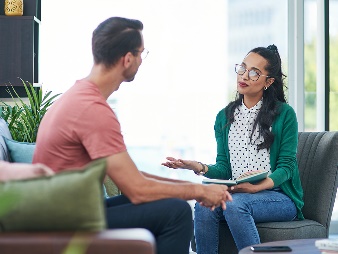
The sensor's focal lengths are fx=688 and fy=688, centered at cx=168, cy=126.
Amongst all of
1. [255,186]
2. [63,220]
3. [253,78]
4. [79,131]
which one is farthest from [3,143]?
[63,220]

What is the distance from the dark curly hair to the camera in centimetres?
365

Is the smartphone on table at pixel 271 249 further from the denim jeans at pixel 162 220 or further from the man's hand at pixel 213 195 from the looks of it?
the denim jeans at pixel 162 220

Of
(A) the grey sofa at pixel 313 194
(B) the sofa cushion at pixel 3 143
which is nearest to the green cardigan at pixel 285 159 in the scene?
(A) the grey sofa at pixel 313 194

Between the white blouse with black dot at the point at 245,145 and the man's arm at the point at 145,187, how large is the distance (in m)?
1.04

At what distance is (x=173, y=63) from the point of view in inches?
214

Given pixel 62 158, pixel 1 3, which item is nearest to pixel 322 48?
pixel 1 3

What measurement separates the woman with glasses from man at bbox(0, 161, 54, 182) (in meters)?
1.70

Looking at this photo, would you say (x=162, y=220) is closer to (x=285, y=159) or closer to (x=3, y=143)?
(x=3, y=143)

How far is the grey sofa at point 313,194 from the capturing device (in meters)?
3.39

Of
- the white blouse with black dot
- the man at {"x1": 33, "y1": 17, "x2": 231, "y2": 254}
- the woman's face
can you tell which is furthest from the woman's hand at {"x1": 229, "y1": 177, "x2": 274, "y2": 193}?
the man at {"x1": 33, "y1": 17, "x2": 231, "y2": 254}

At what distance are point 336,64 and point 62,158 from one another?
3.72m

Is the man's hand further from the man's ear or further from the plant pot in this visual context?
the plant pot

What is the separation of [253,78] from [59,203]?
2348 millimetres

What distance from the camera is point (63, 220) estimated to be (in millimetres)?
1549
